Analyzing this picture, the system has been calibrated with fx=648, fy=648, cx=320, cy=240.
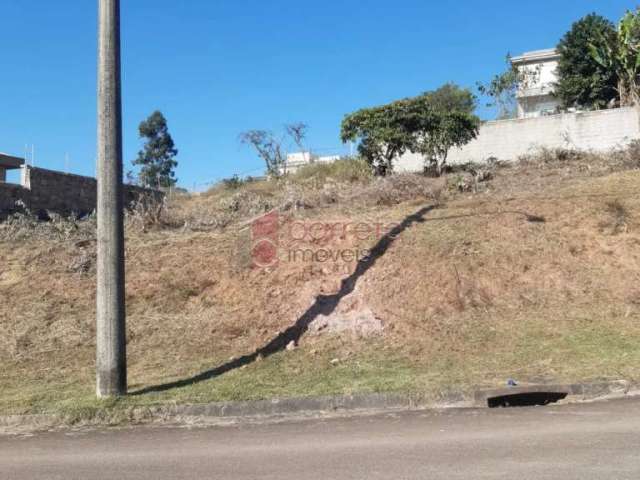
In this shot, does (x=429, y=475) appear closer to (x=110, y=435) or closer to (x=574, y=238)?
(x=110, y=435)

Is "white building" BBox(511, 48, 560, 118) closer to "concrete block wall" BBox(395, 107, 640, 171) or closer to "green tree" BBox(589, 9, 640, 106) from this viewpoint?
"green tree" BBox(589, 9, 640, 106)

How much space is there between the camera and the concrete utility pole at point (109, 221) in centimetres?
764

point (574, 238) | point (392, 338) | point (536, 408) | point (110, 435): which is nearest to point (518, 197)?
point (574, 238)

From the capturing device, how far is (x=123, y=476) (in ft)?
16.5

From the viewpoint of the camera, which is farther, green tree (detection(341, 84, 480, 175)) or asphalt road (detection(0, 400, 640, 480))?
green tree (detection(341, 84, 480, 175))

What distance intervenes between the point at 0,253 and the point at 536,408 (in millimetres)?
11080

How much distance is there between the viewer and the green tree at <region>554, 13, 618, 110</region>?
Result: 29625 millimetres

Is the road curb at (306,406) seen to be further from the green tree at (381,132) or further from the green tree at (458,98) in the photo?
the green tree at (458,98)

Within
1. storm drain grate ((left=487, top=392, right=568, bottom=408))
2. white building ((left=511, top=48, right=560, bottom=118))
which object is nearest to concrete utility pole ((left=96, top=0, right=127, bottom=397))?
storm drain grate ((left=487, top=392, right=568, bottom=408))

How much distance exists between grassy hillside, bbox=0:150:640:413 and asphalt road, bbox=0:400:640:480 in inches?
36.5

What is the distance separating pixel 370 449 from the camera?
5.47m

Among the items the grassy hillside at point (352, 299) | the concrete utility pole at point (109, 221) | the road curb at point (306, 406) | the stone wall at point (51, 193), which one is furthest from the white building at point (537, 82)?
the concrete utility pole at point (109, 221)

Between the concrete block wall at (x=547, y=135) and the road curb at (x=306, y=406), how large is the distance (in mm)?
14663

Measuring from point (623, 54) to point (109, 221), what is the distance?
26.1m
